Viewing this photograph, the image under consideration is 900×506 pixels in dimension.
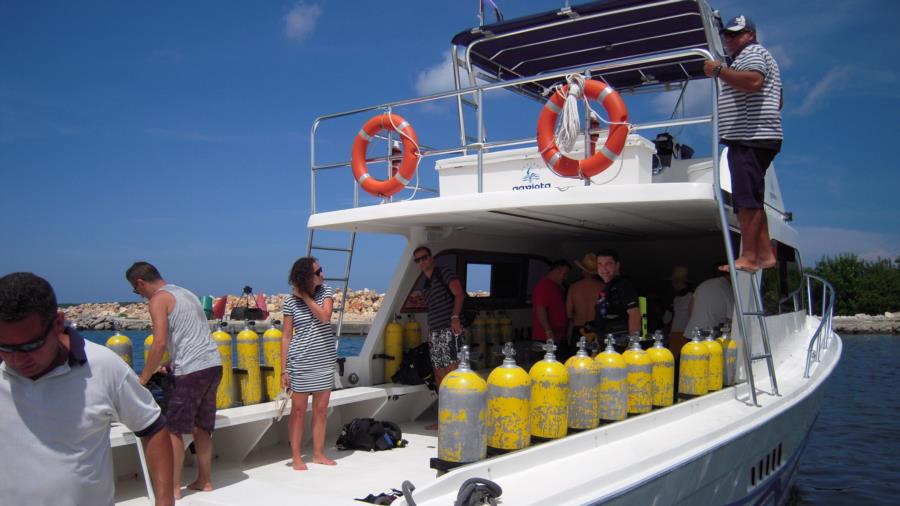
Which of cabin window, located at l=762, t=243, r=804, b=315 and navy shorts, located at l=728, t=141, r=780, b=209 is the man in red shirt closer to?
cabin window, located at l=762, t=243, r=804, b=315

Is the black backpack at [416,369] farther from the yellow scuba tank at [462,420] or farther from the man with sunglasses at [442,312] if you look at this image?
the yellow scuba tank at [462,420]

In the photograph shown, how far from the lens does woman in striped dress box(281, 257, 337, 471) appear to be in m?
4.94

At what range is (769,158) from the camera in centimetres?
487

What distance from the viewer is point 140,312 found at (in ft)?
206

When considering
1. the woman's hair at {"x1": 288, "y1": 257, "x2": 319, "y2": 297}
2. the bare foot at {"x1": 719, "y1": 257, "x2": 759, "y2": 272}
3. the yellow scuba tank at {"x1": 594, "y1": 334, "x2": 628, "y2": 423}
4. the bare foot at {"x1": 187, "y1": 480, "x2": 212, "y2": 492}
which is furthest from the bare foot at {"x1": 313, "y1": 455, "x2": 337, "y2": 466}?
the bare foot at {"x1": 719, "y1": 257, "x2": 759, "y2": 272}

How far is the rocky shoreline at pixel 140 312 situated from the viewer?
42.3 meters

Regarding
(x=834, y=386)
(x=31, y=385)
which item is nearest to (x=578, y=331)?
(x=31, y=385)

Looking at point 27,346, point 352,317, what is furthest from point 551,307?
point 352,317

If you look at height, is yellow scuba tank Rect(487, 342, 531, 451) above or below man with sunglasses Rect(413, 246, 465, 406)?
below

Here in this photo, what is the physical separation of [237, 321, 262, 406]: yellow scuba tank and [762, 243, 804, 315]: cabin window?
4.38 meters

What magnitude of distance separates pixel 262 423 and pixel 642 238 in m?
5.20

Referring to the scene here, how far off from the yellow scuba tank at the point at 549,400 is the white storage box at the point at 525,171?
82.4 inches

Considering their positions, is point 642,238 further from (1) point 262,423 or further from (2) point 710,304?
(1) point 262,423

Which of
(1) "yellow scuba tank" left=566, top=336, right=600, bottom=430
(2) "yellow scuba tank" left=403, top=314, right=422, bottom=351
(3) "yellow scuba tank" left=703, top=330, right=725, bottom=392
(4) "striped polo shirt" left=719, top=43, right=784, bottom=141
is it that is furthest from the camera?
(2) "yellow scuba tank" left=403, top=314, right=422, bottom=351
